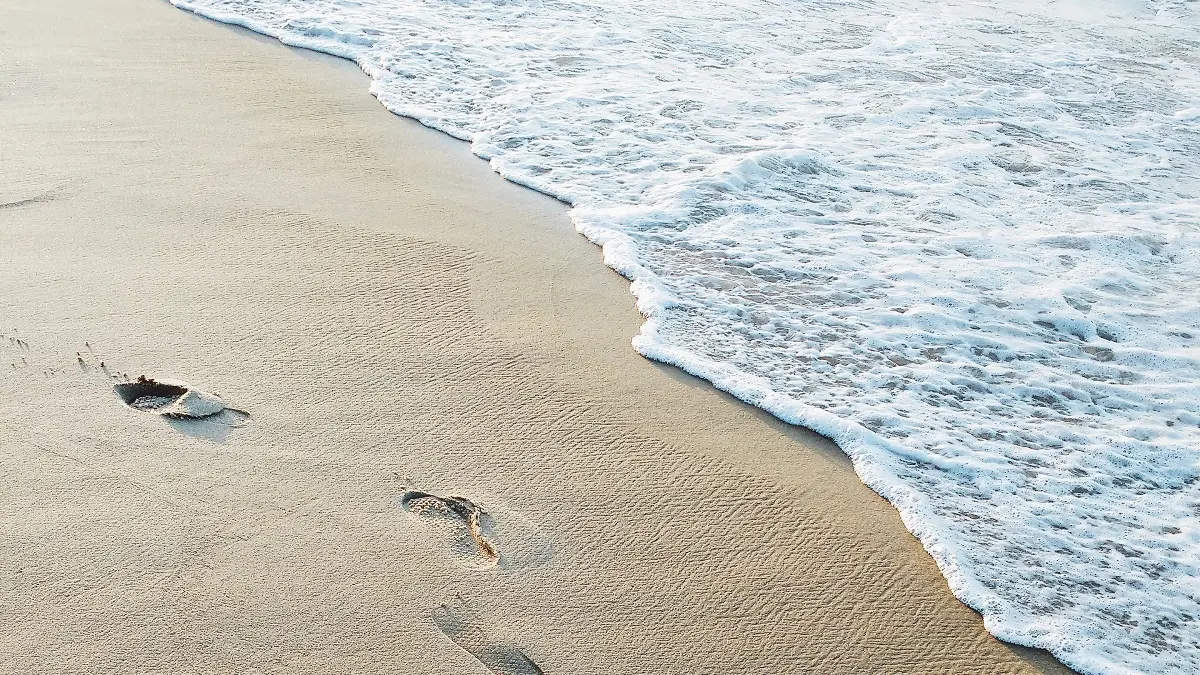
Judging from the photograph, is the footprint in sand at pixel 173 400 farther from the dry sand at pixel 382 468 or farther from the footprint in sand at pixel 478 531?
the footprint in sand at pixel 478 531

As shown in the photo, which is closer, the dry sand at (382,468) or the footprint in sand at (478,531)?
the dry sand at (382,468)

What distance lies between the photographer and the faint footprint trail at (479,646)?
2.19 meters

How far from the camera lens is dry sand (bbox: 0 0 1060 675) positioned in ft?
7.39

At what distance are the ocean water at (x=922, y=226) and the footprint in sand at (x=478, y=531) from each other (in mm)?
1021

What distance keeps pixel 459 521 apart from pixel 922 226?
110 inches

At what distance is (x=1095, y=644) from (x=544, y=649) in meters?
1.35

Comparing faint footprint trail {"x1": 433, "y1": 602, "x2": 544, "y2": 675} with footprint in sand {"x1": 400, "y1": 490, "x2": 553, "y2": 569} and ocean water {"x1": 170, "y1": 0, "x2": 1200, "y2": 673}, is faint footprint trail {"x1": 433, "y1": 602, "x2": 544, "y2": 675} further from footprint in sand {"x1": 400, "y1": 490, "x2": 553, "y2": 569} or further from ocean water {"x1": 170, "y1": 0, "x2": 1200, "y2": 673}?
ocean water {"x1": 170, "y1": 0, "x2": 1200, "y2": 673}

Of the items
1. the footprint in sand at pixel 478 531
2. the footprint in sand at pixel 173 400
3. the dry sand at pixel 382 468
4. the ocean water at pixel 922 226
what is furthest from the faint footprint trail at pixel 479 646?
the ocean water at pixel 922 226

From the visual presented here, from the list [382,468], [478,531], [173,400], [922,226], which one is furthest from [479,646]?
[922,226]

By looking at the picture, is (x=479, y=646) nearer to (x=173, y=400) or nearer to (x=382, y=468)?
(x=382, y=468)

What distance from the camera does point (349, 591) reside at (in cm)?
232

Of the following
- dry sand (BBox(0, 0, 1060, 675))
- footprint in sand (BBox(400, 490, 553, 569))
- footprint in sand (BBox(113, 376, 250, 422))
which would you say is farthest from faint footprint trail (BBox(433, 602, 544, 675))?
footprint in sand (BBox(113, 376, 250, 422))

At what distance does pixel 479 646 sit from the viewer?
2.22 metres

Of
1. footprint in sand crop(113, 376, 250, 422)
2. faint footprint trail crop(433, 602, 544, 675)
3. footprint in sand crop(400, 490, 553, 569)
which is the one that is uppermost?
footprint in sand crop(113, 376, 250, 422)
